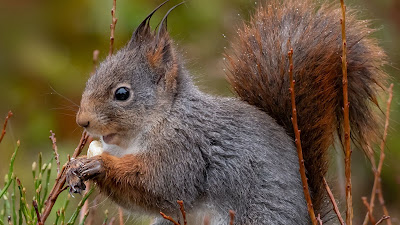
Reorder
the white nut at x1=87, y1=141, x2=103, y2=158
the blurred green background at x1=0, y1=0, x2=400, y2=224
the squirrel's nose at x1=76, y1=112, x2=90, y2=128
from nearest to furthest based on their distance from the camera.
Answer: the squirrel's nose at x1=76, y1=112, x2=90, y2=128 → the white nut at x1=87, y1=141, x2=103, y2=158 → the blurred green background at x1=0, y1=0, x2=400, y2=224

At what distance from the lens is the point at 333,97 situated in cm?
179

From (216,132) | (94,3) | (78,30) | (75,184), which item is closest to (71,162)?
(75,184)

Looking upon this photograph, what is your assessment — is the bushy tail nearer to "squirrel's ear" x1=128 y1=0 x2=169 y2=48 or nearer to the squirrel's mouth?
"squirrel's ear" x1=128 y1=0 x2=169 y2=48

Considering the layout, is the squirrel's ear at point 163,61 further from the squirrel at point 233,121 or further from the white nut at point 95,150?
the white nut at point 95,150

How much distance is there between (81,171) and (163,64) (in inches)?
13.7

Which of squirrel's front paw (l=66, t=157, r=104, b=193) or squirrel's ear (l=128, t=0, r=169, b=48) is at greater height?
squirrel's ear (l=128, t=0, r=169, b=48)

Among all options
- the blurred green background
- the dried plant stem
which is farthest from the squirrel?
the blurred green background

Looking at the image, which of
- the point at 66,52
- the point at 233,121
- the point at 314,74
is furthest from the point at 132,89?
the point at 66,52

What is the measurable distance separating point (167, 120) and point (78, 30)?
62.4 inches

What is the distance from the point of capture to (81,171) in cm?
165

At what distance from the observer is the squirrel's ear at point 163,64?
178cm

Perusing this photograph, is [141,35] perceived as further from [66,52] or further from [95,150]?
[66,52]

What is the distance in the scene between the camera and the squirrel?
5.64ft

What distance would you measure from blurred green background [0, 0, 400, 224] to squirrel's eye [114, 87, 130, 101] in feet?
3.34
